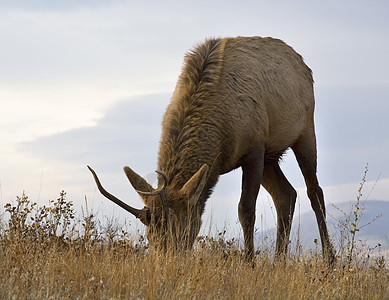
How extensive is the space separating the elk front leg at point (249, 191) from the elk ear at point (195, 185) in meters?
1.24

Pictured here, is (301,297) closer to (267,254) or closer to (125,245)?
(267,254)

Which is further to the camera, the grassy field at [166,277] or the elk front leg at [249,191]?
the elk front leg at [249,191]

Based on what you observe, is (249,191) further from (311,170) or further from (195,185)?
(311,170)

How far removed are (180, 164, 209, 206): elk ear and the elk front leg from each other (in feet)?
4.07

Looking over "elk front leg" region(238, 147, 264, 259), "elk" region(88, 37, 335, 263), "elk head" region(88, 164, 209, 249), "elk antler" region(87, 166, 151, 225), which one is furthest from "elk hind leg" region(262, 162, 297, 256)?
"elk antler" region(87, 166, 151, 225)

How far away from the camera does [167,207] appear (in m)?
7.29

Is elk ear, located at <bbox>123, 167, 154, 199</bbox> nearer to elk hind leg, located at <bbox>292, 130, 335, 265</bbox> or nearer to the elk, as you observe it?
the elk

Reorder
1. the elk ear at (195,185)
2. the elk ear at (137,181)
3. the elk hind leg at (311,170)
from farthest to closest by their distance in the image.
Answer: the elk hind leg at (311,170)
the elk ear at (137,181)
the elk ear at (195,185)

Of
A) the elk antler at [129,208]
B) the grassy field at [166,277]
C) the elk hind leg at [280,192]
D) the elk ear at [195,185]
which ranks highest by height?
the elk hind leg at [280,192]

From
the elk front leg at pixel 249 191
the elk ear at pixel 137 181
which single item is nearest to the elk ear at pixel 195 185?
the elk ear at pixel 137 181

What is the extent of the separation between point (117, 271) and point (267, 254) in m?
2.21

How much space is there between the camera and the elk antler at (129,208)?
7305mm

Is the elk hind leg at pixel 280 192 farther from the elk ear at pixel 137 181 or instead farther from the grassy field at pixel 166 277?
the elk ear at pixel 137 181

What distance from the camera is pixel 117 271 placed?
21.2ft
